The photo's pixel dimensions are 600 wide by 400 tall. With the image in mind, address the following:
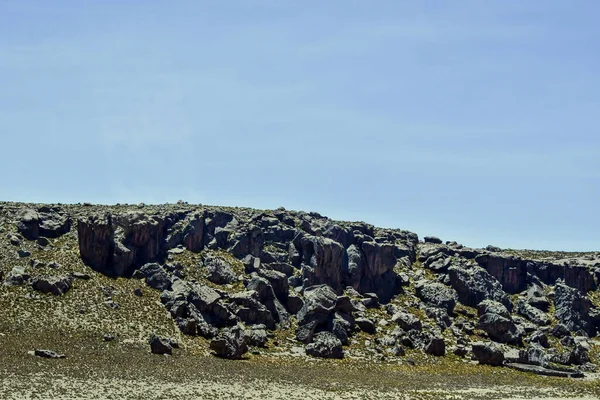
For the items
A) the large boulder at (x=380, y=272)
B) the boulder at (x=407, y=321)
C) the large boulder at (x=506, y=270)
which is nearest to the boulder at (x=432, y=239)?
the large boulder at (x=506, y=270)

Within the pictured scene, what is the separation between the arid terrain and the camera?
69.8 meters

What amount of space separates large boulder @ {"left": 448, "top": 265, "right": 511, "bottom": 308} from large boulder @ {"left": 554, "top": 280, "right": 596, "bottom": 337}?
390 inches

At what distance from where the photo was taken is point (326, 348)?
8888cm

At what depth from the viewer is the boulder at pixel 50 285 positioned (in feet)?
297

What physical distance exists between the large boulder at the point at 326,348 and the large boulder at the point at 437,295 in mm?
31337

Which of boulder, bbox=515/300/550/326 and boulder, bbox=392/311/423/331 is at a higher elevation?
boulder, bbox=515/300/550/326

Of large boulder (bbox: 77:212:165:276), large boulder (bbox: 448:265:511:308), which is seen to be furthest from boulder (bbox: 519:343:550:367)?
large boulder (bbox: 77:212:165:276)

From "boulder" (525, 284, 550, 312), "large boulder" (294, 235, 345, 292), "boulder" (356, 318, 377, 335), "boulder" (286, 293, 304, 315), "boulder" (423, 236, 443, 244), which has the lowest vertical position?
"boulder" (356, 318, 377, 335)

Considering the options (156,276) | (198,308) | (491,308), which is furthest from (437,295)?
(156,276)

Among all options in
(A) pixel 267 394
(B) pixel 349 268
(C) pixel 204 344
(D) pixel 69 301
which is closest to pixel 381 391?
(A) pixel 267 394

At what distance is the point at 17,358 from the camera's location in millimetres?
67500

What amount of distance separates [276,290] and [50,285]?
116 ft

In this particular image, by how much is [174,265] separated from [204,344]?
2377cm

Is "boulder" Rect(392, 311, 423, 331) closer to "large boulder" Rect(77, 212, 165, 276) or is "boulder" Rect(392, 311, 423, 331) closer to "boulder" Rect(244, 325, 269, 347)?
"boulder" Rect(244, 325, 269, 347)
